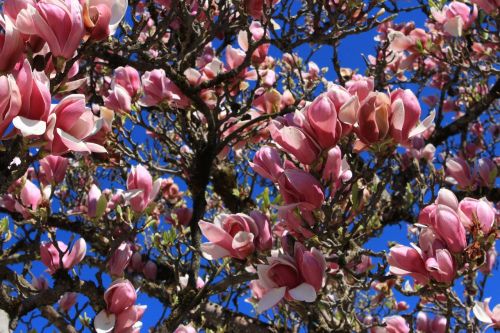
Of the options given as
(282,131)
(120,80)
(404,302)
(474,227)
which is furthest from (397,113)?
(404,302)

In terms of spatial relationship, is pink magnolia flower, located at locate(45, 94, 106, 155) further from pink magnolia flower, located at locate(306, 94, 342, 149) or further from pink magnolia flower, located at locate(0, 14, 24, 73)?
pink magnolia flower, located at locate(306, 94, 342, 149)

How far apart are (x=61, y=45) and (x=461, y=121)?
12.8 ft

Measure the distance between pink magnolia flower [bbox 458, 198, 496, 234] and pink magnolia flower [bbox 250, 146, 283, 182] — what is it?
0.56 m

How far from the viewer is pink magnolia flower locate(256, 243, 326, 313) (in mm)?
1480

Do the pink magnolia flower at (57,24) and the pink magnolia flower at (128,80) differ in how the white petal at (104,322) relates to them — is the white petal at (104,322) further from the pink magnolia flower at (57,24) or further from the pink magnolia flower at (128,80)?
the pink magnolia flower at (128,80)

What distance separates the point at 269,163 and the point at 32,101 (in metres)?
0.69

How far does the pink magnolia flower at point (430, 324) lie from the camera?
276 centimetres

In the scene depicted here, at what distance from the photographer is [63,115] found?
1.28m

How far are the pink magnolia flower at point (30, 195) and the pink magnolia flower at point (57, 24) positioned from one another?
3.56 feet

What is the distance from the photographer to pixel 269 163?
1607mm

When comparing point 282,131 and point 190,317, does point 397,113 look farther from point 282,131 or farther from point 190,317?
point 190,317

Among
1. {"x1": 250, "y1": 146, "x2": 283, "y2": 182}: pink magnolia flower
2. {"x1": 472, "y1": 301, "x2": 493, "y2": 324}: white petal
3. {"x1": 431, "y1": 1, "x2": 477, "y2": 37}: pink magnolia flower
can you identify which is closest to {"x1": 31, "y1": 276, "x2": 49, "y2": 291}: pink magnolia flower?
{"x1": 250, "y1": 146, "x2": 283, "y2": 182}: pink magnolia flower

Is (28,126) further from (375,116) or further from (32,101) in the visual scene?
(375,116)

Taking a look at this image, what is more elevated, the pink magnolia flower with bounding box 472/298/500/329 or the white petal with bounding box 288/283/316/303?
the pink magnolia flower with bounding box 472/298/500/329
